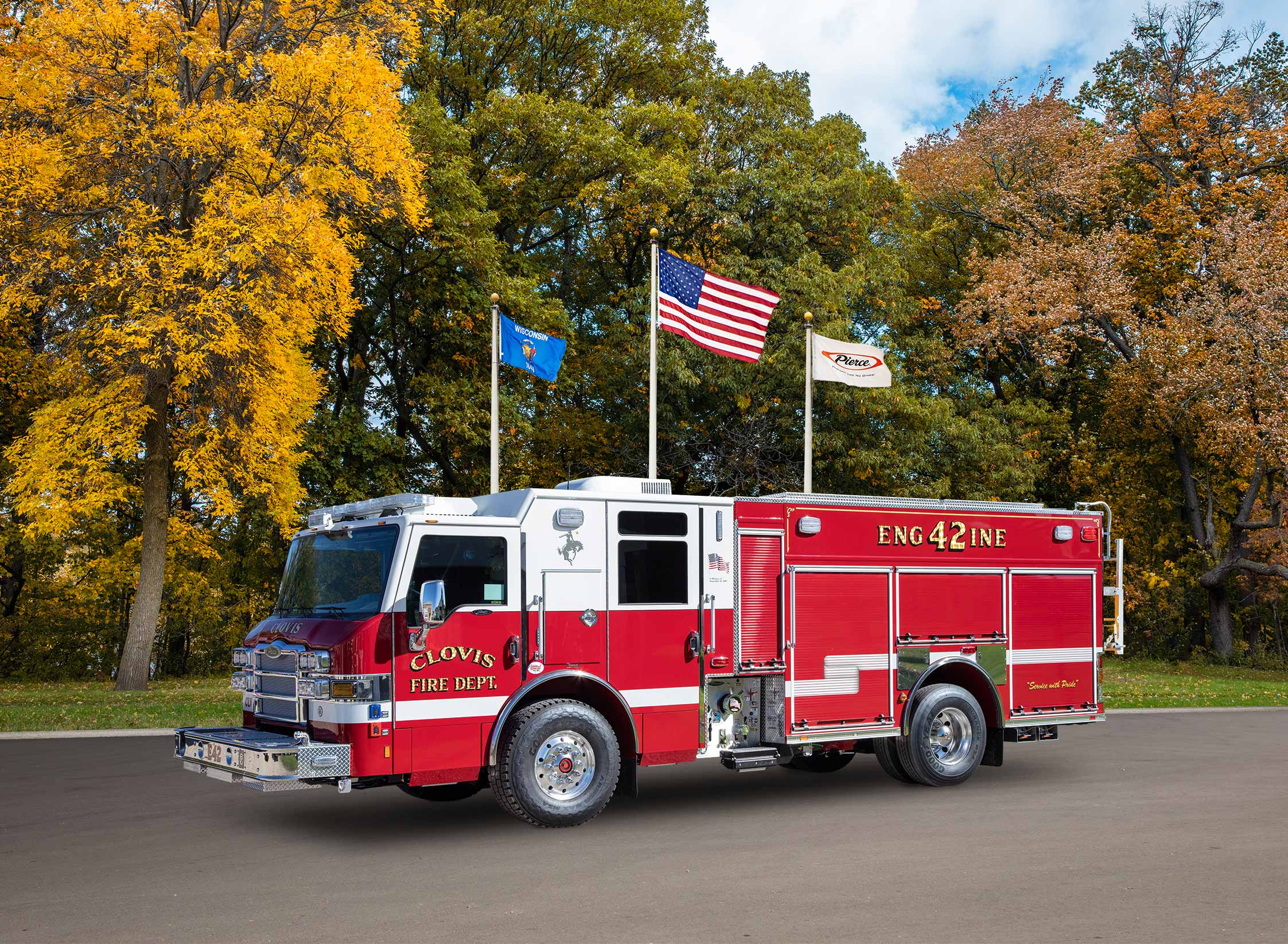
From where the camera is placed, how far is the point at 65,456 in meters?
22.0

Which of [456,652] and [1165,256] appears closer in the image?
[456,652]

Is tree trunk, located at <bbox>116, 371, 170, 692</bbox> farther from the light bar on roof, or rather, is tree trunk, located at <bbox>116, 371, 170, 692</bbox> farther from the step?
the step

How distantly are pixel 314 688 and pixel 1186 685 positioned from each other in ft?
76.3

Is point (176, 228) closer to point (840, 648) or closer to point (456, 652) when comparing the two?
point (456, 652)

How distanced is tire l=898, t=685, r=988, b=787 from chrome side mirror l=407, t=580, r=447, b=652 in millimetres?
5010

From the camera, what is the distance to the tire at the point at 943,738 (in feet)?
38.2

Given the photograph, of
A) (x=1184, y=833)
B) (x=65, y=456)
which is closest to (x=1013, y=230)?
(x=65, y=456)

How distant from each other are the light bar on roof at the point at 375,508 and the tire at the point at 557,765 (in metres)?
1.84

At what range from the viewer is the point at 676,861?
8484 mm

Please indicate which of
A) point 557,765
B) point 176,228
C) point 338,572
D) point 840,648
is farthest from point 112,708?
point 840,648

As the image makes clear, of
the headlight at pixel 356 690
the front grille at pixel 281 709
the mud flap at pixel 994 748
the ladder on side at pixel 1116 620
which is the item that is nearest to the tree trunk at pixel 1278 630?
the ladder on side at pixel 1116 620

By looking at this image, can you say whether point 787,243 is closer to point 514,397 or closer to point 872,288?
point 872,288

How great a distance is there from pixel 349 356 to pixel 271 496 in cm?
1051

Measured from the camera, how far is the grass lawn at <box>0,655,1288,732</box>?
17.4 metres
